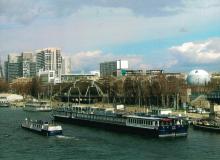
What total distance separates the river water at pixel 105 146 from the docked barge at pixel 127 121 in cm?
158

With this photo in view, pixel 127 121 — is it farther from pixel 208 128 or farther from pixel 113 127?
pixel 208 128

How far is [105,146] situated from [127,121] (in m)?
13.9

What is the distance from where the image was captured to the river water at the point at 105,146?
4588 centimetres

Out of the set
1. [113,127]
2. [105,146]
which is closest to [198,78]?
[113,127]

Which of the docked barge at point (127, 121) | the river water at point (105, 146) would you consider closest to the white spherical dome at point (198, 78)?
the docked barge at point (127, 121)

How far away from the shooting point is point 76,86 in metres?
160

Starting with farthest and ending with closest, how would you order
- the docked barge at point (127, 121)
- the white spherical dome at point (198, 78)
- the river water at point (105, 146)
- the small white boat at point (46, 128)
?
the white spherical dome at point (198, 78), the small white boat at point (46, 128), the docked barge at point (127, 121), the river water at point (105, 146)

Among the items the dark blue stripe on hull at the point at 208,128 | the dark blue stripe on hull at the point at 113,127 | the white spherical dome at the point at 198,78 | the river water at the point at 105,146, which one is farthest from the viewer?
the white spherical dome at the point at 198,78

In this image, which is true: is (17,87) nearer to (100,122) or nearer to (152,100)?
(152,100)

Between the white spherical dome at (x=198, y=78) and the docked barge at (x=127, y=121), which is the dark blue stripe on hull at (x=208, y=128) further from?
the white spherical dome at (x=198, y=78)

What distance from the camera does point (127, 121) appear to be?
65250 mm

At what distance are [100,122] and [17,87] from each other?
126m

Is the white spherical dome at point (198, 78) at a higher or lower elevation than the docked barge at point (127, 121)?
higher

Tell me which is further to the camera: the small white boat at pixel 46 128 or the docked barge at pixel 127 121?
the small white boat at pixel 46 128
